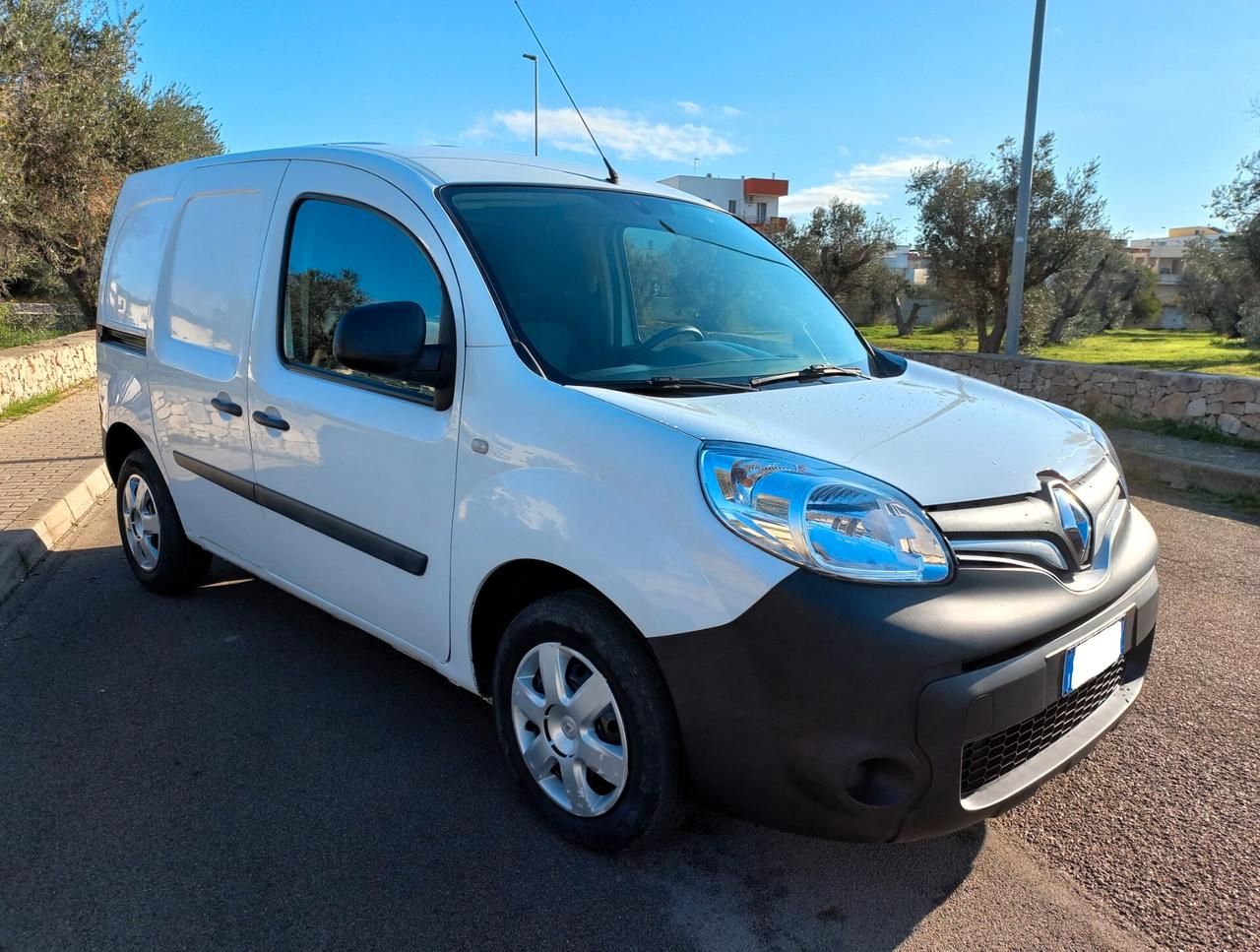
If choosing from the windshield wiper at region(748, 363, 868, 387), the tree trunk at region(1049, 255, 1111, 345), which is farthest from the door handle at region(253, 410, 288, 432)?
the tree trunk at region(1049, 255, 1111, 345)

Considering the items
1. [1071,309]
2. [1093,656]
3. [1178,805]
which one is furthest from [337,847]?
[1071,309]

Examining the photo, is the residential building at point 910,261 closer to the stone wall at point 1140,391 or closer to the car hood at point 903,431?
the stone wall at point 1140,391

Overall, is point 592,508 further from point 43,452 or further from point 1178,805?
point 43,452

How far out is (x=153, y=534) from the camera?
4441 millimetres

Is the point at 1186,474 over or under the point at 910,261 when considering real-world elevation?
under

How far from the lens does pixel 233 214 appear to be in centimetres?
363

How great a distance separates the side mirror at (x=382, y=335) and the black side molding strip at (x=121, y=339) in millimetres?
2120

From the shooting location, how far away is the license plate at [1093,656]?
2152 mm

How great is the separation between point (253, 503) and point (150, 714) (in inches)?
33.6

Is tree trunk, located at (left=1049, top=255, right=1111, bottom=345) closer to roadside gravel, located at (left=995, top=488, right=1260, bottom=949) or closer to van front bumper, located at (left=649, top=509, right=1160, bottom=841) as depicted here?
roadside gravel, located at (left=995, top=488, right=1260, bottom=949)

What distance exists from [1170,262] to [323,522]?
277 feet

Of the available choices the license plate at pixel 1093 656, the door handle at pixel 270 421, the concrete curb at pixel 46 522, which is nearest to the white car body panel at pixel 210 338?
the door handle at pixel 270 421

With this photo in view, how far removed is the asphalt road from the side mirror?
1344 mm

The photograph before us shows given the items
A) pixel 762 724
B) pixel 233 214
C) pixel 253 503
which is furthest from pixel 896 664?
pixel 233 214
